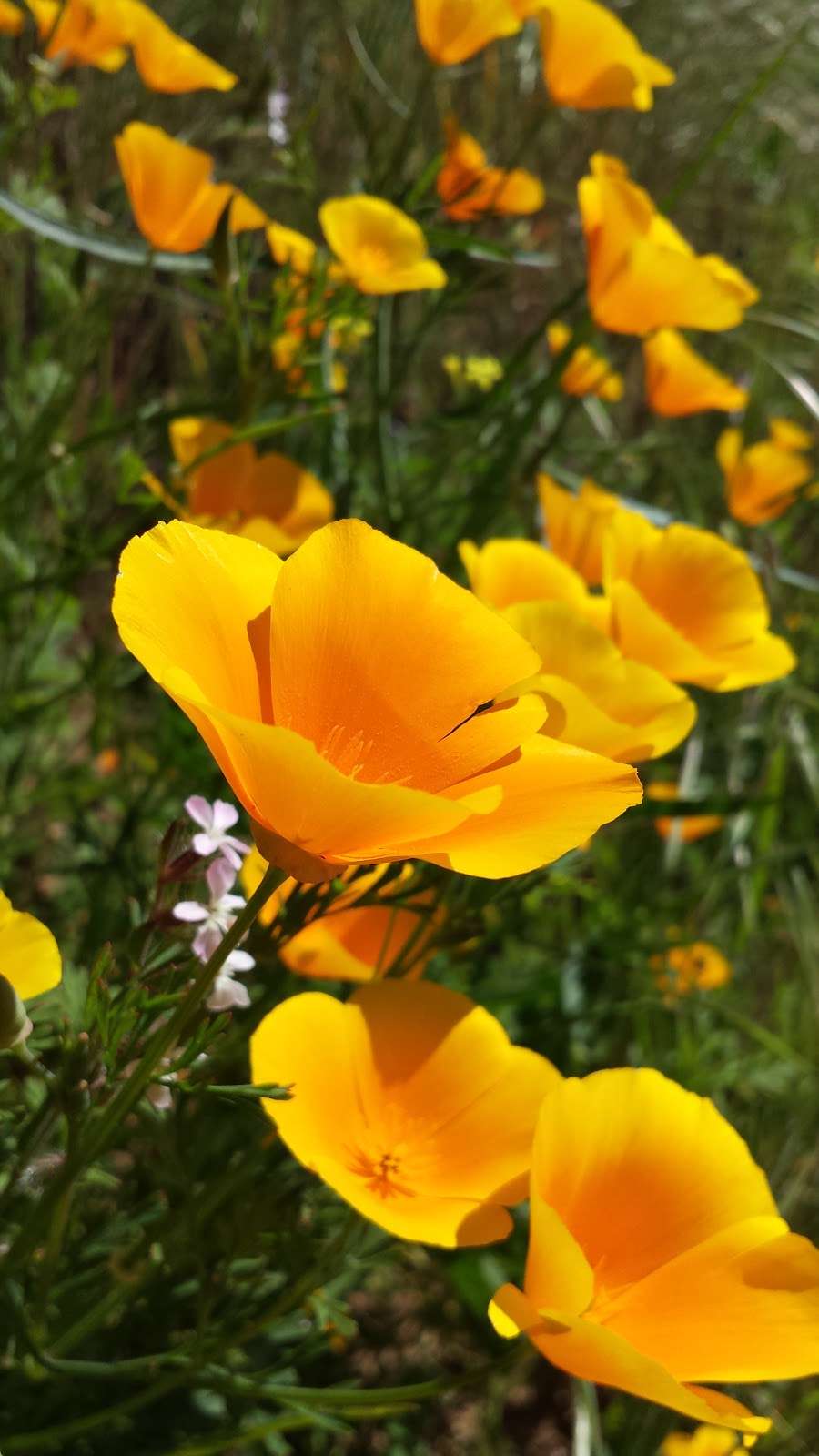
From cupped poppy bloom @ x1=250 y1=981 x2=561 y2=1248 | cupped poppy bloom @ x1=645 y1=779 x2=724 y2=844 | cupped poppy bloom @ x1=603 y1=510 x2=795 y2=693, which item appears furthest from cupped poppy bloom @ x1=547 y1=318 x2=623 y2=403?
cupped poppy bloom @ x1=250 y1=981 x2=561 y2=1248

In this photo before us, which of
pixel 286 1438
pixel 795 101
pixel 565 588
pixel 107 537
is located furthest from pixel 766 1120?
pixel 795 101

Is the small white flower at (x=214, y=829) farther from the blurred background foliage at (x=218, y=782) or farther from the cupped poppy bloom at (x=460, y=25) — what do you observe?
the cupped poppy bloom at (x=460, y=25)

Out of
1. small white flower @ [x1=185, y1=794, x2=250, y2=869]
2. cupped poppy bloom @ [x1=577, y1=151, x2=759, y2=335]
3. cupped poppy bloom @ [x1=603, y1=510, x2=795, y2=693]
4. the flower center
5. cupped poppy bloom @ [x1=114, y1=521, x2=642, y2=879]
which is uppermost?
cupped poppy bloom @ [x1=114, y1=521, x2=642, y2=879]

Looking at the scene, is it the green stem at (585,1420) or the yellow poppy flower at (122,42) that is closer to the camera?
the green stem at (585,1420)

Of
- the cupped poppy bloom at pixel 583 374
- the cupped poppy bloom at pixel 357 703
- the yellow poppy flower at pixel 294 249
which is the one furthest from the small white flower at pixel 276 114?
the cupped poppy bloom at pixel 357 703

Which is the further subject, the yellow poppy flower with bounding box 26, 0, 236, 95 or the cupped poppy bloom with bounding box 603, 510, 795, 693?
the yellow poppy flower with bounding box 26, 0, 236, 95

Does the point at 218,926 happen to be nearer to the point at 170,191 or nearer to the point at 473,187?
the point at 170,191

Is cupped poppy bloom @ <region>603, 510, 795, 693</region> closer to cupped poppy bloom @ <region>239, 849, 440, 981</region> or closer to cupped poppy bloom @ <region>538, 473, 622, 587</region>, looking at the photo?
cupped poppy bloom @ <region>538, 473, 622, 587</region>
